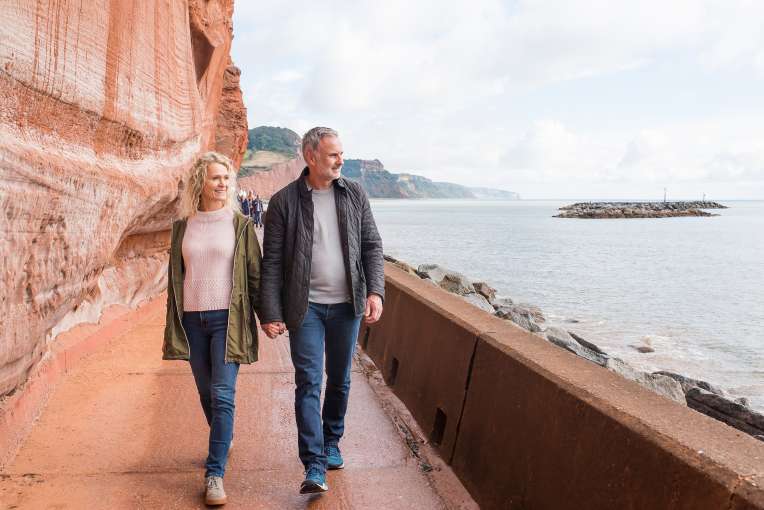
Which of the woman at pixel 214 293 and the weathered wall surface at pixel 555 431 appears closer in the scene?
the weathered wall surface at pixel 555 431

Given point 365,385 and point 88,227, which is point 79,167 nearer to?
point 88,227

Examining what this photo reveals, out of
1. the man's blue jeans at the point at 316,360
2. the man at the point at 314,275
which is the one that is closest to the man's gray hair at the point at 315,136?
the man at the point at 314,275

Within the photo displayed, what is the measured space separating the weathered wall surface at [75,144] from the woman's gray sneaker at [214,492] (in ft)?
4.19

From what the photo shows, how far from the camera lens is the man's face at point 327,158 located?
3746 millimetres

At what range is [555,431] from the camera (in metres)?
3.09

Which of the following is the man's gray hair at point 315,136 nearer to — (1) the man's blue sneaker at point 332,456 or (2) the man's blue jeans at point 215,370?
(2) the man's blue jeans at point 215,370

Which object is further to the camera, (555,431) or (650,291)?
(650,291)

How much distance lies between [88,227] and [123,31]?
61.1 inches

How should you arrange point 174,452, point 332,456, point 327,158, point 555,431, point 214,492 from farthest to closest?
1. point 174,452
2. point 332,456
3. point 327,158
4. point 214,492
5. point 555,431

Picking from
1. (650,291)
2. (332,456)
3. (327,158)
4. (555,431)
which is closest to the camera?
(555,431)

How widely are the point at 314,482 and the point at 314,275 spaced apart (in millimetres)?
1116

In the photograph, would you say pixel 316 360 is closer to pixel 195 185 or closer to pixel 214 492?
pixel 214 492

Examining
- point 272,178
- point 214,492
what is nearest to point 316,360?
point 214,492

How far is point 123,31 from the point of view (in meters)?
5.06
